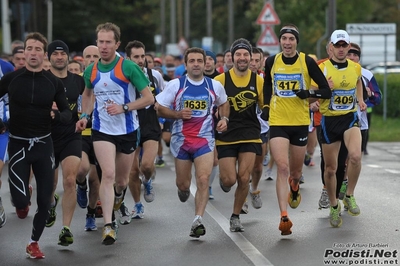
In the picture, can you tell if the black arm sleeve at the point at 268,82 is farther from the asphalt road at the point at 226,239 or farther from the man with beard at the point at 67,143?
the man with beard at the point at 67,143

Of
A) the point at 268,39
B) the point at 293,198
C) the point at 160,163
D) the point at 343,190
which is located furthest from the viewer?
the point at 268,39

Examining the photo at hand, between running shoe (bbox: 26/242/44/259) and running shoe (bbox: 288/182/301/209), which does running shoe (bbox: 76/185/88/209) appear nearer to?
running shoe (bbox: 288/182/301/209)

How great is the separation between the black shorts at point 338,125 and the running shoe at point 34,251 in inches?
149

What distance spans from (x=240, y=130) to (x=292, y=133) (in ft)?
1.86

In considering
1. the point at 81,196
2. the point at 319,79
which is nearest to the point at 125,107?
the point at 319,79

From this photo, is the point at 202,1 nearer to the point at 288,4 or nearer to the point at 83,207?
the point at 288,4

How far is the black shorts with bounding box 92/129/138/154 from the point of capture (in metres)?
10.7

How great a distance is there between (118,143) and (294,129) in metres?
1.96

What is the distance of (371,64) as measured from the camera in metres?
53.9

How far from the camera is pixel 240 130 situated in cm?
1173

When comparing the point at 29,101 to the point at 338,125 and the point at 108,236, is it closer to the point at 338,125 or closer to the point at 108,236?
the point at 108,236

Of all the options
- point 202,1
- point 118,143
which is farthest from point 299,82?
point 202,1

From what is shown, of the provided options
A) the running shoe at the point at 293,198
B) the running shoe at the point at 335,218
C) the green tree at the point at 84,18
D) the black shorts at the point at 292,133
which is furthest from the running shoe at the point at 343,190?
the green tree at the point at 84,18

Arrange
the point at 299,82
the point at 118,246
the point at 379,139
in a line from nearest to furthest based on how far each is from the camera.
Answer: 1. the point at 118,246
2. the point at 299,82
3. the point at 379,139
